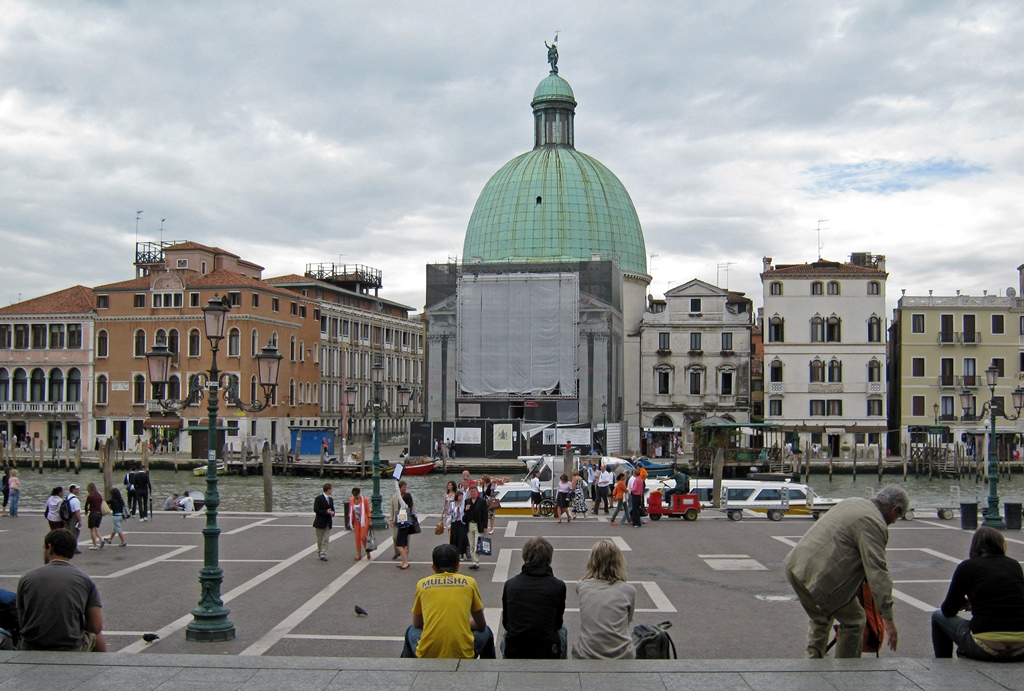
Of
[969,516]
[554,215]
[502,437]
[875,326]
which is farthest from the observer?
[554,215]

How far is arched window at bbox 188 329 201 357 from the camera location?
6500 centimetres

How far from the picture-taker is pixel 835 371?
210 feet

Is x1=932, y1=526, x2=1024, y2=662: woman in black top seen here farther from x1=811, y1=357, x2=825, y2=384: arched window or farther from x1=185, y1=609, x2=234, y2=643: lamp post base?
x1=811, y1=357, x2=825, y2=384: arched window

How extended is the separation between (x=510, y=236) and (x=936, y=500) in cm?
3865

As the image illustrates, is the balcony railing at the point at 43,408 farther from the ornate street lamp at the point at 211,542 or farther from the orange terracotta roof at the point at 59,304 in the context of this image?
the ornate street lamp at the point at 211,542

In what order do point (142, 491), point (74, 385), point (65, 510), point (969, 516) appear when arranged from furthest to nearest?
point (74, 385) < point (142, 491) < point (969, 516) < point (65, 510)

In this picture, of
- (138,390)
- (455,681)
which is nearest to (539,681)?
(455,681)

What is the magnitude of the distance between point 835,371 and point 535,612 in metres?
59.4

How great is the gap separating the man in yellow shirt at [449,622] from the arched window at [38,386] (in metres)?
66.2

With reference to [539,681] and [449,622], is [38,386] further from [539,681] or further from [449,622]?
[539,681]

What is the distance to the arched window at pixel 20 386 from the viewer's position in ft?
222

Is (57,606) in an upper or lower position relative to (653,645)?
upper

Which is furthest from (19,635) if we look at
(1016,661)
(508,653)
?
(1016,661)

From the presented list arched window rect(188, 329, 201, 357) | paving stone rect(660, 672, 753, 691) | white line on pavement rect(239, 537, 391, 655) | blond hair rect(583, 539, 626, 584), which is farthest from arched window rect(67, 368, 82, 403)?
paving stone rect(660, 672, 753, 691)
